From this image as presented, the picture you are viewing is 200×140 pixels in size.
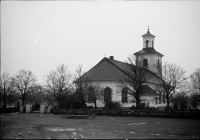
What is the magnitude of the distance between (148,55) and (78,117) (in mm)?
34481

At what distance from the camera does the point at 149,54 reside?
61.7m

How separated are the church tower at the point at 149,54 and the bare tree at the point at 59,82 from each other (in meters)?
16.1

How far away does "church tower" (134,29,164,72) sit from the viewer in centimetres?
6131

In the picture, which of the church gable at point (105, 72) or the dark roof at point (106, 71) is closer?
the dark roof at point (106, 71)

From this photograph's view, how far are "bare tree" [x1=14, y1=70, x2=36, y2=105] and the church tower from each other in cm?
2748

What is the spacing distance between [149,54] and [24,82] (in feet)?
102

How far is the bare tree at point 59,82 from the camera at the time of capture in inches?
2063

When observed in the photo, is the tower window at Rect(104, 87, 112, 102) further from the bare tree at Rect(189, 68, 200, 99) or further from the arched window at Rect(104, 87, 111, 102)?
the bare tree at Rect(189, 68, 200, 99)

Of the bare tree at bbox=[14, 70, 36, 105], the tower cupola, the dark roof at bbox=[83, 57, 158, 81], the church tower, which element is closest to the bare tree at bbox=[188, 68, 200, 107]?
the dark roof at bbox=[83, 57, 158, 81]

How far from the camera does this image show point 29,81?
7019 centimetres

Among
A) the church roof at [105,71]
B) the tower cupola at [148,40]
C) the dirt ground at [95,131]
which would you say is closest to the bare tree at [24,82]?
the church roof at [105,71]

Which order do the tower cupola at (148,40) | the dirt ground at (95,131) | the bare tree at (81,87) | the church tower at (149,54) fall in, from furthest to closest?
the tower cupola at (148,40)
the church tower at (149,54)
the bare tree at (81,87)
the dirt ground at (95,131)

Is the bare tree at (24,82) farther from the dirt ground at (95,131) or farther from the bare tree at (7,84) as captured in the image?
the dirt ground at (95,131)

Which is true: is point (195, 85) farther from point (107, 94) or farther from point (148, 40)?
point (148, 40)
